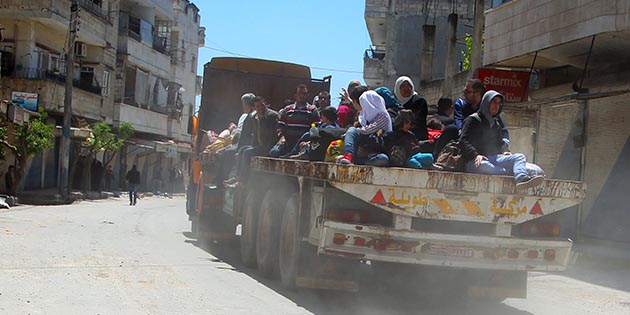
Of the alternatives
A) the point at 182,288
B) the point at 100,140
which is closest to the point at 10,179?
the point at 100,140

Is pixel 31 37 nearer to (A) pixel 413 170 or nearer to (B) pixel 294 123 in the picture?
(B) pixel 294 123

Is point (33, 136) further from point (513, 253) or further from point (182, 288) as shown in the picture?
point (513, 253)

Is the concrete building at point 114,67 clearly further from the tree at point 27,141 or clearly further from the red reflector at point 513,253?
the red reflector at point 513,253

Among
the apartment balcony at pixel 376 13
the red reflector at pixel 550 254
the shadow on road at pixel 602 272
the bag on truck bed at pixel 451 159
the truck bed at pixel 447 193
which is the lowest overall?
the shadow on road at pixel 602 272

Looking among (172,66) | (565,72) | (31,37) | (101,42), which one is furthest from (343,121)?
(172,66)

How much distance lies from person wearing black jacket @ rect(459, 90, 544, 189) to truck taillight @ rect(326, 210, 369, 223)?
1247mm

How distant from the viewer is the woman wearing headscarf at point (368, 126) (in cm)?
784

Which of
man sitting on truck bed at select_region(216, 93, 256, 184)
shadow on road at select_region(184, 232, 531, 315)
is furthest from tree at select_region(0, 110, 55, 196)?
shadow on road at select_region(184, 232, 531, 315)

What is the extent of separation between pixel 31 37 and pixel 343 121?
25.1m

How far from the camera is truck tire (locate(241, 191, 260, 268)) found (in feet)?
34.0

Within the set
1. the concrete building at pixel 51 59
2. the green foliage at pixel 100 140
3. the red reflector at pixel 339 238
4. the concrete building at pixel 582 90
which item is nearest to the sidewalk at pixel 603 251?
the concrete building at pixel 582 90

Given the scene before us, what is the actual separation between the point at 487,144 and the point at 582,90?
7138 millimetres

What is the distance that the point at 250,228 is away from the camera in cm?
1049

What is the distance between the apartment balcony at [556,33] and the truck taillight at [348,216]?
7226mm
